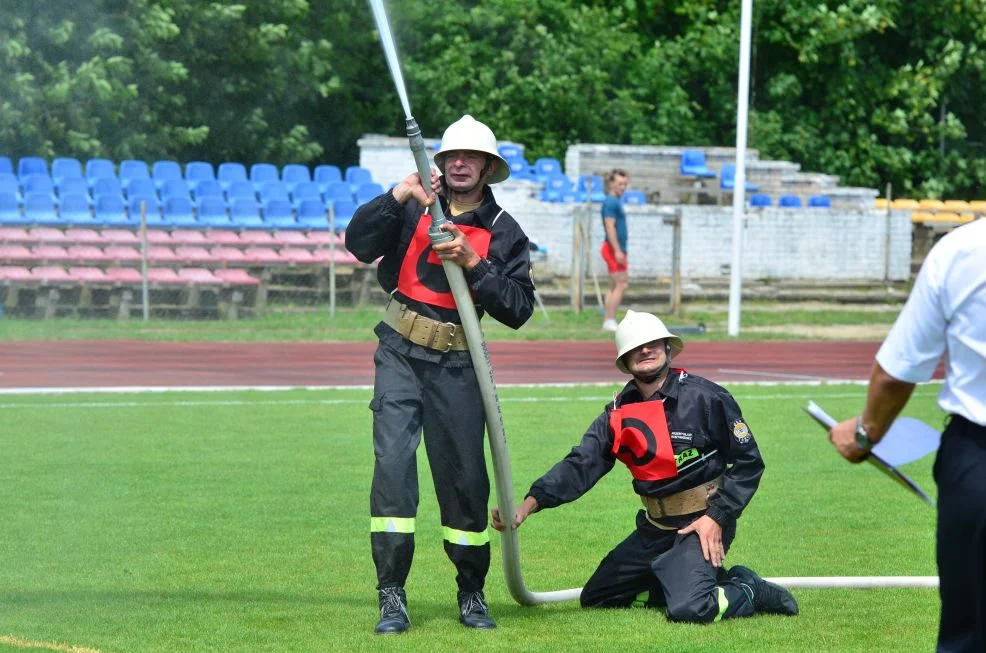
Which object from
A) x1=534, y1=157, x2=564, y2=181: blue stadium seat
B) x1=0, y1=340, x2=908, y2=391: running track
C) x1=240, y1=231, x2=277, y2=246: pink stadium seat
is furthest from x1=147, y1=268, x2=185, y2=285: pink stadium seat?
x1=534, y1=157, x2=564, y2=181: blue stadium seat

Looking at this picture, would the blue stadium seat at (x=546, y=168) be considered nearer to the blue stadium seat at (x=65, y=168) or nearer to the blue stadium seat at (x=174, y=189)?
the blue stadium seat at (x=174, y=189)

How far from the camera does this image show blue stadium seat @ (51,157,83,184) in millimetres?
25875

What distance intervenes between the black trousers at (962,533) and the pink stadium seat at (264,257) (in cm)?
2095

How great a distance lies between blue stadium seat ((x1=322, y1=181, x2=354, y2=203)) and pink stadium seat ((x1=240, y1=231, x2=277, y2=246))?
2032 millimetres

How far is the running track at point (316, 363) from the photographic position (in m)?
17.5

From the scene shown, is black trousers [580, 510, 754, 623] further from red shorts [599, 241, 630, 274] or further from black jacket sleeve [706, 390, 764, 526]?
red shorts [599, 241, 630, 274]

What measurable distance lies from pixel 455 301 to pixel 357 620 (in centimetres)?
137

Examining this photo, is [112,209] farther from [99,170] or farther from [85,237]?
[85,237]

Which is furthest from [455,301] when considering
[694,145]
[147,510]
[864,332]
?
[694,145]

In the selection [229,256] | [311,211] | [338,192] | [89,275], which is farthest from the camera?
[338,192]

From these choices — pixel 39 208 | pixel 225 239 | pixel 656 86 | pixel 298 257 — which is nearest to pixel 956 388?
pixel 298 257

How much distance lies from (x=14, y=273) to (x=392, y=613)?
58.1 ft

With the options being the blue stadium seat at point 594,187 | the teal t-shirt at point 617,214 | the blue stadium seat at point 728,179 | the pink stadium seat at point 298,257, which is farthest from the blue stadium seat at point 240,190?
the blue stadium seat at point 728,179

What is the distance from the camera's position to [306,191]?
2784 centimetres
